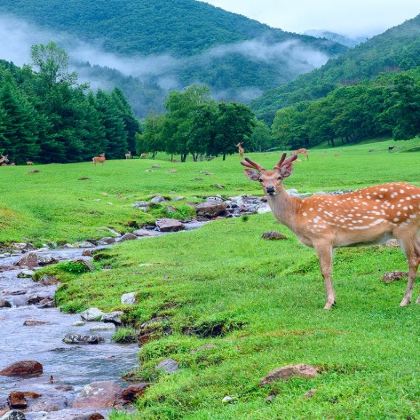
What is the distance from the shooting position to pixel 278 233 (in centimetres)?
2734

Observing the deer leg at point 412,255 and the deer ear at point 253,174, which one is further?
the deer ear at point 253,174

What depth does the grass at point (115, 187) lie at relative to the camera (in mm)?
36469

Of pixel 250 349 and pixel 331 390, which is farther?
pixel 250 349

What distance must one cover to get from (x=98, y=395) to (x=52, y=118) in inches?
3608

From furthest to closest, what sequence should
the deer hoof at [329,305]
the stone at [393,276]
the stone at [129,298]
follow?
1. the stone at [129,298]
2. the stone at [393,276]
3. the deer hoof at [329,305]

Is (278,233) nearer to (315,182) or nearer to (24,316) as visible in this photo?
(24,316)

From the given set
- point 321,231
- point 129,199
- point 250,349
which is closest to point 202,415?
point 250,349

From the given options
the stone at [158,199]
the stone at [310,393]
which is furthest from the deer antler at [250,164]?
the stone at [158,199]

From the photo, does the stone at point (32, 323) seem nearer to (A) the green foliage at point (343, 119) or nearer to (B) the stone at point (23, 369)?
(B) the stone at point (23, 369)

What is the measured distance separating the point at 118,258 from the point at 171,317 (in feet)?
33.4

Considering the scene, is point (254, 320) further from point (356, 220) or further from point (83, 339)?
point (83, 339)

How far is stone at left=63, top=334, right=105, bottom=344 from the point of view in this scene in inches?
616

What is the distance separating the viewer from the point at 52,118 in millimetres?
99375

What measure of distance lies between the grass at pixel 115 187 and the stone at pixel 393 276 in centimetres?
2043
